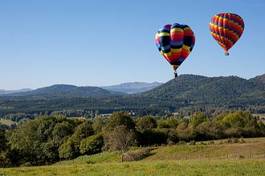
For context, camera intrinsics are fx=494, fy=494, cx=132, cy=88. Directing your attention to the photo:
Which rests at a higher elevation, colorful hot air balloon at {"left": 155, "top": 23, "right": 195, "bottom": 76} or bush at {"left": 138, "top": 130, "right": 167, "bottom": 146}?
colorful hot air balloon at {"left": 155, "top": 23, "right": 195, "bottom": 76}

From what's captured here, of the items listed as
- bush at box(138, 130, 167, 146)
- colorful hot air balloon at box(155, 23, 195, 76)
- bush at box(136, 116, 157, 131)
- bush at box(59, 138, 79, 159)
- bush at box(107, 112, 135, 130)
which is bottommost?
bush at box(59, 138, 79, 159)

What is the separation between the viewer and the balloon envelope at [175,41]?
215 feet

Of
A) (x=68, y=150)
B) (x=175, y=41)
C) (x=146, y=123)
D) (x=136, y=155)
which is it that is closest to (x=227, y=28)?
(x=175, y=41)

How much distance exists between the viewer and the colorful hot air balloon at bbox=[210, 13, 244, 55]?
221 ft

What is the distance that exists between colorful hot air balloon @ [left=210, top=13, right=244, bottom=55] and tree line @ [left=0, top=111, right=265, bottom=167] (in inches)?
992

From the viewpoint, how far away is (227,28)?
2660 inches

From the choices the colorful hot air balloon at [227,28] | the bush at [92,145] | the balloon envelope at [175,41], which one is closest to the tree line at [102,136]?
the bush at [92,145]

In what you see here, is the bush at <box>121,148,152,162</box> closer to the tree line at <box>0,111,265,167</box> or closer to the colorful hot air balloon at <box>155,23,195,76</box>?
the colorful hot air balloon at <box>155,23,195,76</box>

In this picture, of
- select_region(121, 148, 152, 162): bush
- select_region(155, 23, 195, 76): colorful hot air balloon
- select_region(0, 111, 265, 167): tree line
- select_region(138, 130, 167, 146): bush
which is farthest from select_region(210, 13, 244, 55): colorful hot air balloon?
select_region(138, 130, 167, 146): bush

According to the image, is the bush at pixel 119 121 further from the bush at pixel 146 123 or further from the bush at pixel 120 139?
the bush at pixel 146 123

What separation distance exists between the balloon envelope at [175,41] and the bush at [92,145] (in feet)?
121

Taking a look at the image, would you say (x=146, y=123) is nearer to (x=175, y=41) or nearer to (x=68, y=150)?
(x=68, y=150)

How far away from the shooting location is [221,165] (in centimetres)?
3625

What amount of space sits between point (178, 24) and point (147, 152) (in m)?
17.9
